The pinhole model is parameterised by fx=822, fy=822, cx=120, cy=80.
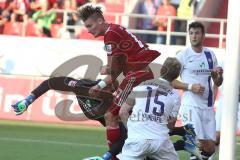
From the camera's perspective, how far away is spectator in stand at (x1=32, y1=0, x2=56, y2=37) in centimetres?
2064

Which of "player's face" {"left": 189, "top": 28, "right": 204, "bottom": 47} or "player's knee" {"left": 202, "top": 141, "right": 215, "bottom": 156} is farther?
"player's knee" {"left": 202, "top": 141, "right": 215, "bottom": 156}

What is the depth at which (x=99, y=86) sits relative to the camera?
966 cm

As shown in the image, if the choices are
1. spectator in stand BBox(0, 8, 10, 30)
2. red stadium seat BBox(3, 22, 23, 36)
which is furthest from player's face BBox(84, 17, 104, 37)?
spectator in stand BBox(0, 8, 10, 30)

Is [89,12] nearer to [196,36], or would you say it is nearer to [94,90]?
[94,90]

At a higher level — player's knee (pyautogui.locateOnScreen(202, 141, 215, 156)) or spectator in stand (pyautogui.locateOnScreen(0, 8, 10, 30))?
spectator in stand (pyautogui.locateOnScreen(0, 8, 10, 30))

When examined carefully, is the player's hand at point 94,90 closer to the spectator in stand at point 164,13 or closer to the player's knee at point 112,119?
the player's knee at point 112,119

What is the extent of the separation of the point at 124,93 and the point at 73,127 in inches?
293

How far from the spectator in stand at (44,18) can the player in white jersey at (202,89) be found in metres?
10.3

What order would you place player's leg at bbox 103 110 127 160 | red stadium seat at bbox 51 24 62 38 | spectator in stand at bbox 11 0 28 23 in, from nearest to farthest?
player's leg at bbox 103 110 127 160 → red stadium seat at bbox 51 24 62 38 → spectator in stand at bbox 11 0 28 23

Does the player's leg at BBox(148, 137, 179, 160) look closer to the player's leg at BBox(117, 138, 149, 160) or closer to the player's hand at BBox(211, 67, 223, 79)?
the player's leg at BBox(117, 138, 149, 160)

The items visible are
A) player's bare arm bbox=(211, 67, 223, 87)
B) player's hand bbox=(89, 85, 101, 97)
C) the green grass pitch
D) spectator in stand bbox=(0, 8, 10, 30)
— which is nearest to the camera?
player's hand bbox=(89, 85, 101, 97)

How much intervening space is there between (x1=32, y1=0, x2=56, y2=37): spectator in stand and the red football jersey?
11318mm

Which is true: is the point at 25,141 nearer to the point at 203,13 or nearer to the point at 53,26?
the point at 53,26

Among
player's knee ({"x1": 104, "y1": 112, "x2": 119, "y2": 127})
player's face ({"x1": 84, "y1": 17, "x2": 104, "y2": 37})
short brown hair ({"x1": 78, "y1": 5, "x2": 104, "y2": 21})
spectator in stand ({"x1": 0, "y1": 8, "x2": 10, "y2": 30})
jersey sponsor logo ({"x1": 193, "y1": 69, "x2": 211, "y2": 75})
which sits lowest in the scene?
player's knee ({"x1": 104, "y1": 112, "x2": 119, "y2": 127})
